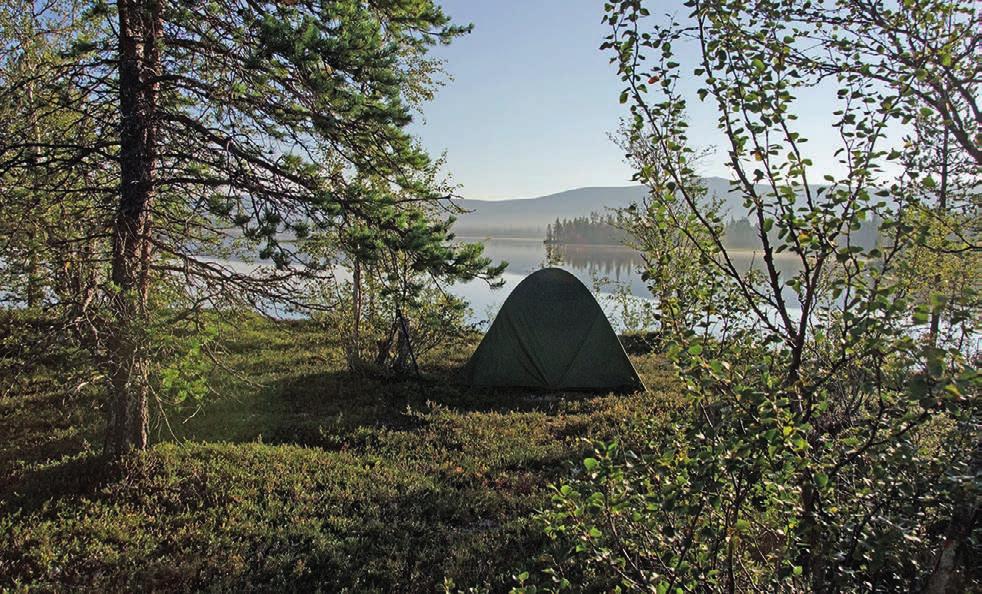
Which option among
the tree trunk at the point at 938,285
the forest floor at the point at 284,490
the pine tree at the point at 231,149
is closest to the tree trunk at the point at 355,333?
the forest floor at the point at 284,490

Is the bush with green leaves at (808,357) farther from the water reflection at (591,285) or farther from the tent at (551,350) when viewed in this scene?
the tent at (551,350)

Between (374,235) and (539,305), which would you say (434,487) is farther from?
(539,305)

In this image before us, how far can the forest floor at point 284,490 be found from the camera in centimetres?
558

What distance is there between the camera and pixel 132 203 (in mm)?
6906

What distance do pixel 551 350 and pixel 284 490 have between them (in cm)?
813

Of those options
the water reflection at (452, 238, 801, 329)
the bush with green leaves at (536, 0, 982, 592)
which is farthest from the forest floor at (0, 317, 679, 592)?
the water reflection at (452, 238, 801, 329)

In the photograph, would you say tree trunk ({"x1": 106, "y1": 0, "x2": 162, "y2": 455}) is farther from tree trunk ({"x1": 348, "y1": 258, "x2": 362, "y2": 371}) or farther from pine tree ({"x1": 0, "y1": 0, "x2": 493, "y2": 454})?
tree trunk ({"x1": 348, "y1": 258, "x2": 362, "y2": 371})

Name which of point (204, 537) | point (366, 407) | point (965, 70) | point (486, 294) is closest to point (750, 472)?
point (965, 70)

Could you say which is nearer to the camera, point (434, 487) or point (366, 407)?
point (434, 487)

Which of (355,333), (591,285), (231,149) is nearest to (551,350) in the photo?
(355,333)

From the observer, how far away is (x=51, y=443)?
28.7 ft

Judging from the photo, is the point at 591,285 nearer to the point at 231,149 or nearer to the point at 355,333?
the point at 355,333

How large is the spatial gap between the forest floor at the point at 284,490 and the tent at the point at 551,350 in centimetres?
174

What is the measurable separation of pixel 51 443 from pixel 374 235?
261 inches
